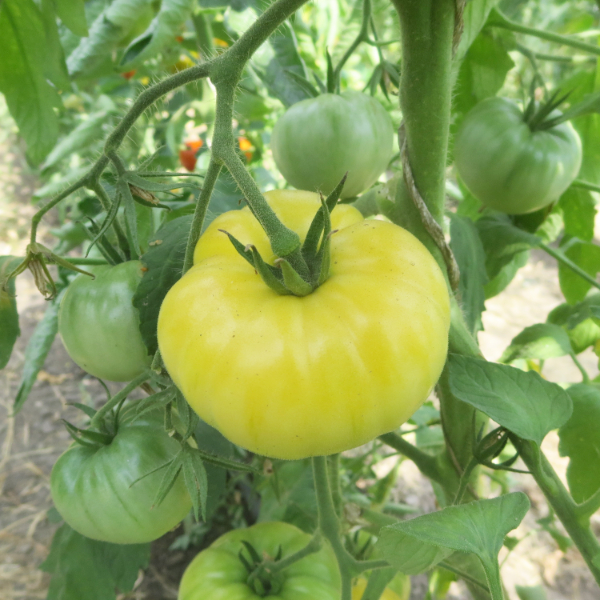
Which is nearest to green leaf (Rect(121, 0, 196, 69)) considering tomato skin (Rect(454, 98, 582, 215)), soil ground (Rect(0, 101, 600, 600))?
tomato skin (Rect(454, 98, 582, 215))

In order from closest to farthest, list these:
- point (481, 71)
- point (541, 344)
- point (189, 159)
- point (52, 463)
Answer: point (541, 344)
point (481, 71)
point (189, 159)
point (52, 463)

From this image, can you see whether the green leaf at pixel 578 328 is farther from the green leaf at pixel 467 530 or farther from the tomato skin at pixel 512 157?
the green leaf at pixel 467 530

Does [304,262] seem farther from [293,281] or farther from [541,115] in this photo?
[541,115]

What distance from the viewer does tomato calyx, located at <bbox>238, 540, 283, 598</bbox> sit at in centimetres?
63

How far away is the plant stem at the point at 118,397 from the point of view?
1.75 ft

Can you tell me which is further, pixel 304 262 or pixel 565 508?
pixel 565 508

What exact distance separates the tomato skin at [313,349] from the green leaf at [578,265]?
604mm

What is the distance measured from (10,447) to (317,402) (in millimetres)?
1853

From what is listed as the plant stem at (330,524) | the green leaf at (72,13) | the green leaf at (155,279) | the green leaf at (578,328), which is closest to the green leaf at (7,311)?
the green leaf at (155,279)

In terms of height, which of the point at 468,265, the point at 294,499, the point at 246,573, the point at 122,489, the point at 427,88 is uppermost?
the point at 427,88

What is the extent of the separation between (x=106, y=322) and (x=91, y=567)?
372 mm

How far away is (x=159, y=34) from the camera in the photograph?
0.70m

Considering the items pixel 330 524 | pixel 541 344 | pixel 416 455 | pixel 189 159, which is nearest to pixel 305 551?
pixel 330 524

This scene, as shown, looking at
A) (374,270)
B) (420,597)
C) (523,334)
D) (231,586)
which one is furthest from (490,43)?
(420,597)
